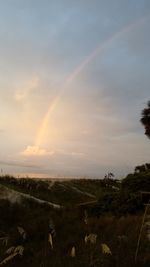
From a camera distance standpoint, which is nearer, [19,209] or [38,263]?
[38,263]

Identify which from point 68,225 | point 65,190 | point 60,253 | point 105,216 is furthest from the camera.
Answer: point 65,190

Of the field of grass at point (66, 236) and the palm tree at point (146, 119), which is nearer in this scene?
the field of grass at point (66, 236)

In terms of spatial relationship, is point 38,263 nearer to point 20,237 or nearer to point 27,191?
point 20,237

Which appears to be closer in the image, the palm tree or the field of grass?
Result: the field of grass

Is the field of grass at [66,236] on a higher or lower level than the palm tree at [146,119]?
lower

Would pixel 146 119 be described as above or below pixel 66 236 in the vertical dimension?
above

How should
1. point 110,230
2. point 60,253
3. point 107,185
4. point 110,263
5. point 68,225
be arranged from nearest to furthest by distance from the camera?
point 110,263, point 60,253, point 110,230, point 68,225, point 107,185

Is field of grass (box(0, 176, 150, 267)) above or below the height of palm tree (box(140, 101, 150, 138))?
below

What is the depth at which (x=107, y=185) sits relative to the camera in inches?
1233

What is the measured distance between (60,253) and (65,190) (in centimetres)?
1302

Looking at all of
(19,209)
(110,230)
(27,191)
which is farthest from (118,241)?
(27,191)

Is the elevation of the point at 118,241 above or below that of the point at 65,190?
below

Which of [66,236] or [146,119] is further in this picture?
[146,119]

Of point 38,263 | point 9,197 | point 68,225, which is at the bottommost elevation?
point 38,263
